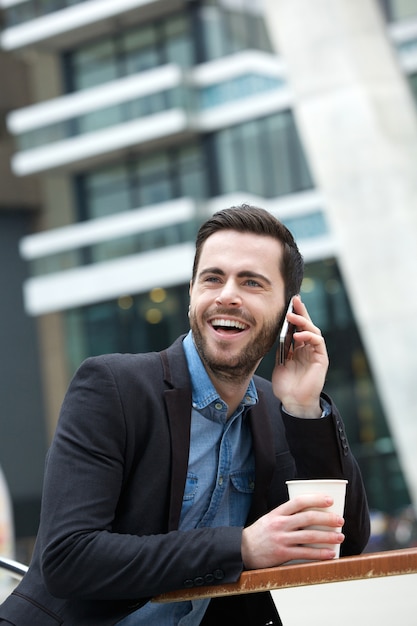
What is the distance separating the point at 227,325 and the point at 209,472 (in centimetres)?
33

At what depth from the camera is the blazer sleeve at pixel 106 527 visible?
2.25m

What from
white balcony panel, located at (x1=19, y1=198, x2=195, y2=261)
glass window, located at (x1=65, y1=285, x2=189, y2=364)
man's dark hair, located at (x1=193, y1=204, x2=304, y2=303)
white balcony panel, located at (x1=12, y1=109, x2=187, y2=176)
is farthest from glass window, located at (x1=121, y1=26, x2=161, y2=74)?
man's dark hair, located at (x1=193, y1=204, x2=304, y2=303)

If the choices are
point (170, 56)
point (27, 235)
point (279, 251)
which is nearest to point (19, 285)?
point (27, 235)

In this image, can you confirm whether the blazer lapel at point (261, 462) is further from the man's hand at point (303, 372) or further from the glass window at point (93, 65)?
the glass window at point (93, 65)

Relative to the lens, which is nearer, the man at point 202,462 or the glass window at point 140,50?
the man at point 202,462

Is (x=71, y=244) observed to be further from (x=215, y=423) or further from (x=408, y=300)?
(x=215, y=423)

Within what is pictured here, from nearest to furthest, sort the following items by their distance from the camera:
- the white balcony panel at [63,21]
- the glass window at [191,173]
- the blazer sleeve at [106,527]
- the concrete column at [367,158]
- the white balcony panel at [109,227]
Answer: the blazer sleeve at [106,527], the concrete column at [367,158], the white balcony panel at [109,227], the glass window at [191,173], the white balcony panel at [63,21]

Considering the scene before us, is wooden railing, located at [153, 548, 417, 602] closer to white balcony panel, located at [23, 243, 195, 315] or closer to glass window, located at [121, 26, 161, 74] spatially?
white balcony panel, located at [23, 243, 195, 315]

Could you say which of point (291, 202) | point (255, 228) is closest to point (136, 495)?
point (255, 228)

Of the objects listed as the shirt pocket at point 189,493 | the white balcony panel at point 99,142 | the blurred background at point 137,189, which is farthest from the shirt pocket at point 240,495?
the white balcony panel at point 99,142

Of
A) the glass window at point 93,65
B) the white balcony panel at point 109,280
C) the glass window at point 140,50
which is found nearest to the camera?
the white balcony panel at point 109,280

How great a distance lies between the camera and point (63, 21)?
31.0m

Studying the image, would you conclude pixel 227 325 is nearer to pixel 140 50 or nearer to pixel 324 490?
pixel 324 490

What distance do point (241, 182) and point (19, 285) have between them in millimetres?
8892
